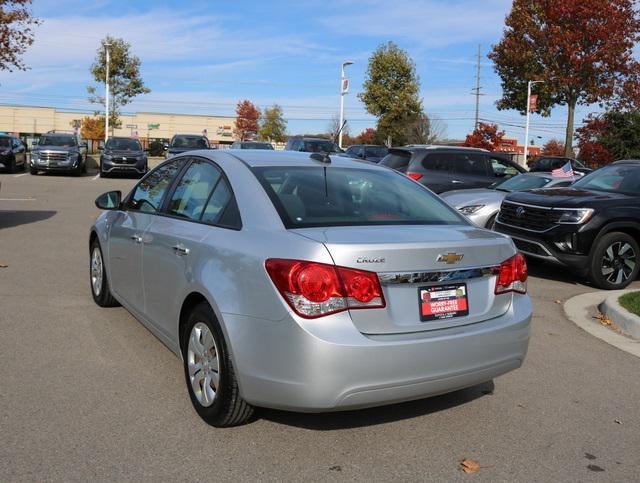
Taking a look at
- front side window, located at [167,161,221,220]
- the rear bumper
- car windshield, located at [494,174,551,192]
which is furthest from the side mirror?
car windshield, located at [494,174,551,192]

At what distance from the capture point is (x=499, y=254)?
3.68 m

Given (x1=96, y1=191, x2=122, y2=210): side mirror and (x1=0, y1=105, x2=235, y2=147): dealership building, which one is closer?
(x1=96, y1=191, x2=122, y2=210): side mirror

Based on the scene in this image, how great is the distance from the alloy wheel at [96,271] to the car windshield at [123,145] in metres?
20.7

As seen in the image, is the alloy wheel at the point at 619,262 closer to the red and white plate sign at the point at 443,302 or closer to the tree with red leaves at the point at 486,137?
the red and white plate sign at the point at 443,302

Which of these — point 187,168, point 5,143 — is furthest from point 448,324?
point 5,143

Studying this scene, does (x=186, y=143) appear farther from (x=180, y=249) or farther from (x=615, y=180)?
(x=180, y=249)

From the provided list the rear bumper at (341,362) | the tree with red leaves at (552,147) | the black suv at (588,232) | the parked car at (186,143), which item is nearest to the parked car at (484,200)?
the black suv at (588,232)

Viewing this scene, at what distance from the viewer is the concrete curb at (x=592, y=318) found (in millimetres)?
5750

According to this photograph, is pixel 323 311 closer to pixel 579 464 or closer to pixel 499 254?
pixel 499 254

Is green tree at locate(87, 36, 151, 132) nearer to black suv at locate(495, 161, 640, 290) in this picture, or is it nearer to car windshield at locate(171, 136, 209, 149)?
car windshield at locate(171, 136, 209, 149)

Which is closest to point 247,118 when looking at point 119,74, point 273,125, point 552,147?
point 273,125

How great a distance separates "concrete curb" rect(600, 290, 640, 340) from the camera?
19.7ft

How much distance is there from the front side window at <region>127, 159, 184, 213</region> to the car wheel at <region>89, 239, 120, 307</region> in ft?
2.94

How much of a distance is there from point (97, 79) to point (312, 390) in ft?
149
